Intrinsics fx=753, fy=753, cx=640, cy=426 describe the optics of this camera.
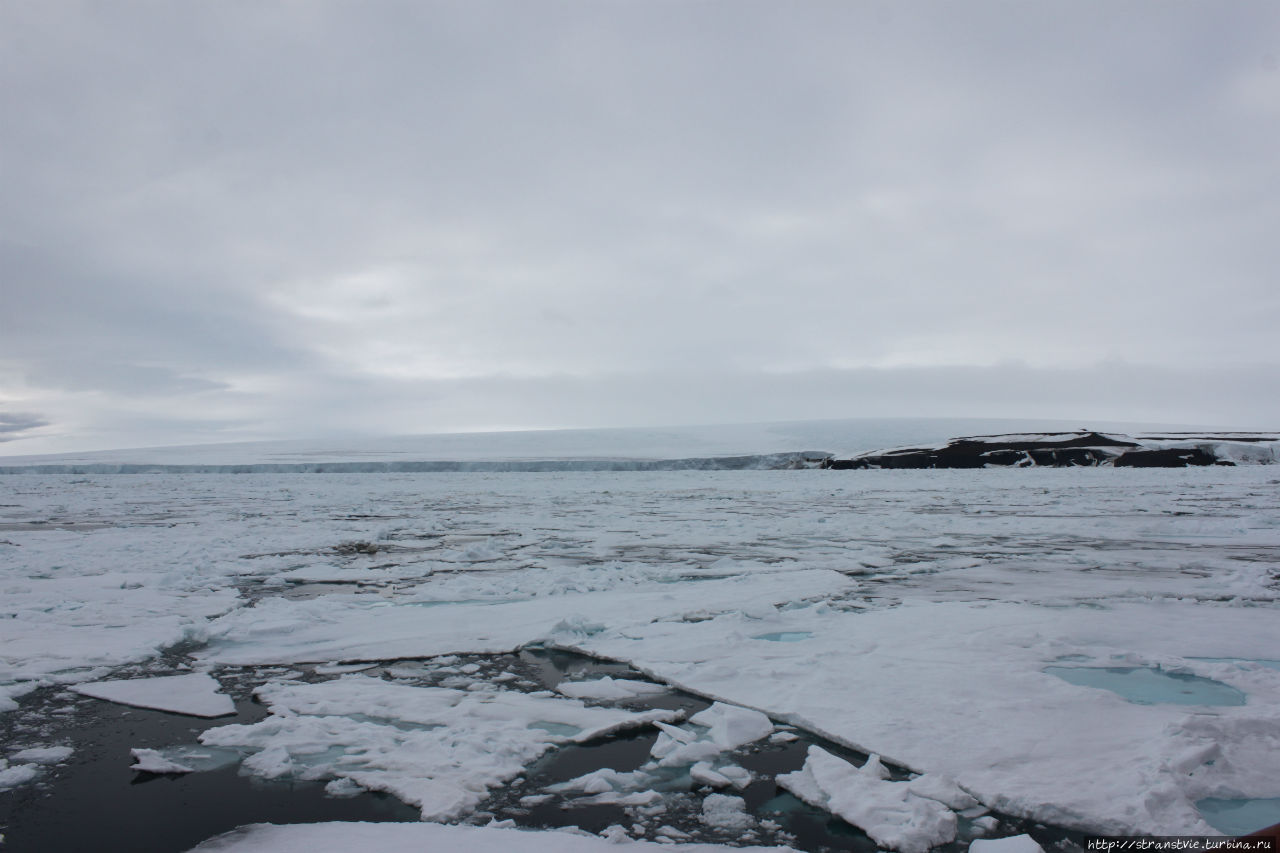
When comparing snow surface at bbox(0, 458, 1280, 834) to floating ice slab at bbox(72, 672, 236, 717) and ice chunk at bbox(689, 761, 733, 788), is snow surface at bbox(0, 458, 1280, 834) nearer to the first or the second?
ice chunk at bbox(689, 761, 733, 788)

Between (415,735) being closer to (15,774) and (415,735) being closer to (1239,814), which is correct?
(15,774)

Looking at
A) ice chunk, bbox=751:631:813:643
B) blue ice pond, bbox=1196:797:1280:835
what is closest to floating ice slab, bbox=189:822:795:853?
blue ice pond, bbox=1196:797:1280:835

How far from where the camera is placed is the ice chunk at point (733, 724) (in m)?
2.37

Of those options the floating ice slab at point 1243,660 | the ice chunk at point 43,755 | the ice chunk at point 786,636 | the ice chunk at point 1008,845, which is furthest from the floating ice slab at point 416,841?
the floating ice slab at point 1243,660

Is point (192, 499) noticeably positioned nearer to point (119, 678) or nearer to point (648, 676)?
point (119, 678)

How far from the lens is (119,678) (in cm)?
307

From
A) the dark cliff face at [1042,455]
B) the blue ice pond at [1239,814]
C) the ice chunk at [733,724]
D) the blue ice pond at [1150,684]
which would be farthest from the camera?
the dark cliff face at [1042,455]

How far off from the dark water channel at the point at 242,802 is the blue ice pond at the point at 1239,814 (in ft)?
1.24

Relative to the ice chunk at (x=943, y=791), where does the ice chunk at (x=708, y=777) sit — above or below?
below

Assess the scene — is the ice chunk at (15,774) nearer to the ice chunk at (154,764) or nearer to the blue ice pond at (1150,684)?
the ice chunk at (154,764)

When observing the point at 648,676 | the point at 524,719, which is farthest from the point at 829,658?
the point at 524,719

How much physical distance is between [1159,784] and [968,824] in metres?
0.53

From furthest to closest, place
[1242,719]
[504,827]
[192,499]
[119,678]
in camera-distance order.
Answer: [192,499] → [119,678] → [1242,719] → [504,827]

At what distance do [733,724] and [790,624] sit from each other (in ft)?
5.09
